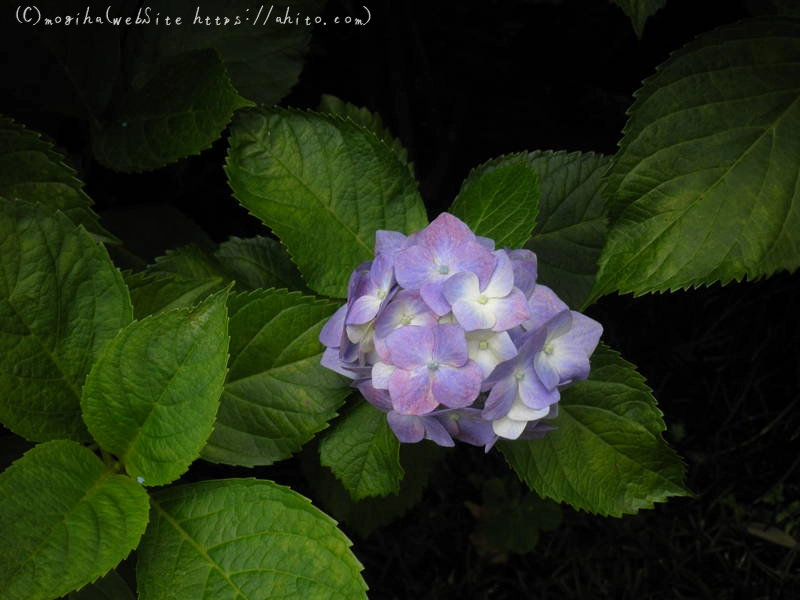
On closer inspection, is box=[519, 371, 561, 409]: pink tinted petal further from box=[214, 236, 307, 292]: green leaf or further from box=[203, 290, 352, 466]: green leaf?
box=[214, 236, 307, 292]: green leaf

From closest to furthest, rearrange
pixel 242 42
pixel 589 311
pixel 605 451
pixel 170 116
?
1. pixel 605 451
2. pixel 170 116
3. pixel 242 42
4. pixel 589 311

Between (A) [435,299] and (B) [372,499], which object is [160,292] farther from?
(B) [372,499]

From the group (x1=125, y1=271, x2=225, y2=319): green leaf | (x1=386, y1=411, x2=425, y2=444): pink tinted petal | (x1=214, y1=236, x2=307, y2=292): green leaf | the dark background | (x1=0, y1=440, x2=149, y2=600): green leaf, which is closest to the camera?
(x1=0, y1=440, x2=149, y2=600): green leaf

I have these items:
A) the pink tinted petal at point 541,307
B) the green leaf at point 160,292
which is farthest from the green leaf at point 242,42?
the pink tinted petal at point 541,307

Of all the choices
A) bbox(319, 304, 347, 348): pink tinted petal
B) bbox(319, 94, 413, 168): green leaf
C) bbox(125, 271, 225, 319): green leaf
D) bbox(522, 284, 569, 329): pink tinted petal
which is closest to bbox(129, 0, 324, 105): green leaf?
bbox(319, 94, 413, 168): green leaf

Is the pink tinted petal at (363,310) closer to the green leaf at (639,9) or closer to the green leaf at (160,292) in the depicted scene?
the green leaf at (160,292)

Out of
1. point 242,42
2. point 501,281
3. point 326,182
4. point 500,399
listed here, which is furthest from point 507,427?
point 242,42
